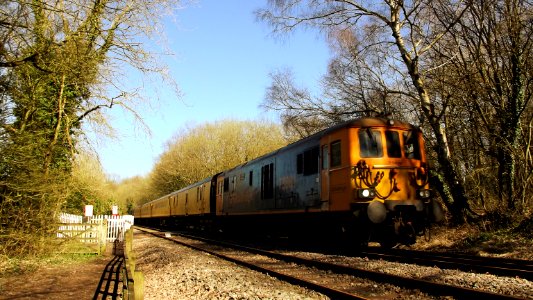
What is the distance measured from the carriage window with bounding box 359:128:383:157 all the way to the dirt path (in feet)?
19.8

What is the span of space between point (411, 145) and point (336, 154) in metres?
1.92

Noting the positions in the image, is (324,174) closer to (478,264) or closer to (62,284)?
(478,264)

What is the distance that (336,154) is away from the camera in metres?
11.3

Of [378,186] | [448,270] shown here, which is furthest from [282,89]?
[448,270]

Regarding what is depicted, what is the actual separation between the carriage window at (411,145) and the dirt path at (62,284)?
282 inches

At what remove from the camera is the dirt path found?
8.09 meters

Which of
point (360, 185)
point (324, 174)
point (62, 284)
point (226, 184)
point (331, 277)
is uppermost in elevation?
point (226, 184)

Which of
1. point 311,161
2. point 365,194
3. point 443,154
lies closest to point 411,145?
point 365,194

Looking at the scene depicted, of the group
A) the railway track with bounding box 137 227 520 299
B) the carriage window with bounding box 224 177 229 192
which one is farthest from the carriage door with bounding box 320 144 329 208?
the carriage window with bounding box 224 177 229 192

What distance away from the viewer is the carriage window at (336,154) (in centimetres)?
1120

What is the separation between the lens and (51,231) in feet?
39.5

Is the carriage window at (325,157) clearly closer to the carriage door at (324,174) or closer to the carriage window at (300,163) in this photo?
the carriage door at (324,174)

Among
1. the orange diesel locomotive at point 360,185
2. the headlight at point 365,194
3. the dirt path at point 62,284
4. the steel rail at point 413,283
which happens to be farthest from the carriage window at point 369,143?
the dirt path at point 62,284

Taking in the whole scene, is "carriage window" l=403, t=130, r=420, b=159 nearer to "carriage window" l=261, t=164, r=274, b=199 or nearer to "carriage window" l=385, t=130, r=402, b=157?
"carriage window" l=385, t=130, r=402, b=157
